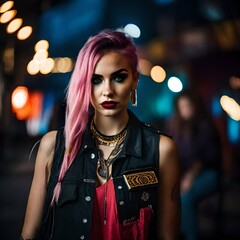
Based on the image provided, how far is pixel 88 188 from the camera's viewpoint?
4.05 feet

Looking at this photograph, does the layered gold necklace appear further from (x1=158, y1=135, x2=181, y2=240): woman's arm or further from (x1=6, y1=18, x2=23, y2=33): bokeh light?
(x1=6, y1=18, x2=23, y2=33): bokeh light

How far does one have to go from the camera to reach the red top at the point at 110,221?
1.22m

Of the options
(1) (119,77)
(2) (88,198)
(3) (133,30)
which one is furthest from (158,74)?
(2) (88,198)

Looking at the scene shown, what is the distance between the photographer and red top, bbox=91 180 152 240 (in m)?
1.22

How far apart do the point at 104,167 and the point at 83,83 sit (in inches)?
11.5

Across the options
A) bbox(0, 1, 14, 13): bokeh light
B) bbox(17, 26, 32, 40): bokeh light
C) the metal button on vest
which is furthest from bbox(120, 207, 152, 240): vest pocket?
bbox(0, 1, 14, 13): bokeh light

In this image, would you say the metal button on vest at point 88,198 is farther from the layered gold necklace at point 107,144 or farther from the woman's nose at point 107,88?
the woman's nose at point 107,88

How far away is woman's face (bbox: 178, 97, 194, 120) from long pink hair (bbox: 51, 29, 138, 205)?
354mm

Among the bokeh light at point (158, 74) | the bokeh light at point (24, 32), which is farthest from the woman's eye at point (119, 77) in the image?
the bokeh light at point (24, 32)

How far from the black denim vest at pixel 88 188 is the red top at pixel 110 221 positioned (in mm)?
17

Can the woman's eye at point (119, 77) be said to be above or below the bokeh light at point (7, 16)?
below

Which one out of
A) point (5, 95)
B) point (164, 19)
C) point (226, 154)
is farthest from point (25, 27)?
point (226, 154)

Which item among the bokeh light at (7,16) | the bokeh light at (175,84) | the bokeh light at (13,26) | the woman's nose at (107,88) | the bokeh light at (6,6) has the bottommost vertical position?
the woman's nose at (107,88)

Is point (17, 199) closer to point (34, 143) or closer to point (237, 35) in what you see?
point (34, 143)
